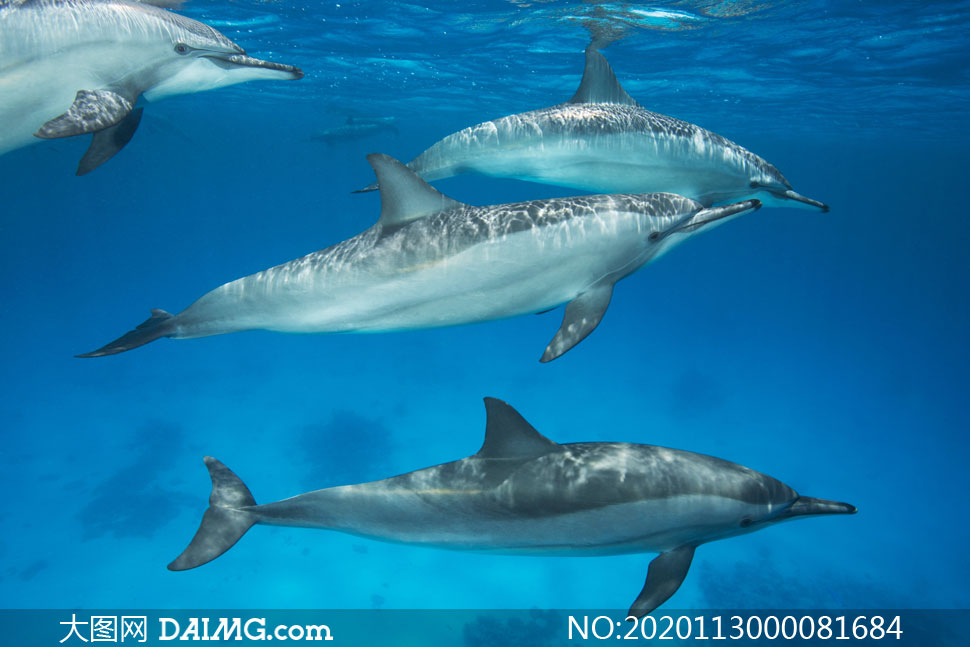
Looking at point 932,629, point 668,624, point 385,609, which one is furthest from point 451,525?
point 932,629

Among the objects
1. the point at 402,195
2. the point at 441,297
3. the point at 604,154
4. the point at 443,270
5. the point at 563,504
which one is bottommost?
the point at 563,504

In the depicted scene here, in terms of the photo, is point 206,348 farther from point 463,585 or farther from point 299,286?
point 299,286

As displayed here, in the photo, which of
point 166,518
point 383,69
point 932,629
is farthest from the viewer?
point 383,69

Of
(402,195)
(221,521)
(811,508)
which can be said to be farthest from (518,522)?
(402,195)

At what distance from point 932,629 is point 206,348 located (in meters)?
30.7

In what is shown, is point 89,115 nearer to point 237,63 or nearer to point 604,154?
point 237,63

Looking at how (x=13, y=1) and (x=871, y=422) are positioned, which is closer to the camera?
(x=13, y=1)

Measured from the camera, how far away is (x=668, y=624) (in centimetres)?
1205

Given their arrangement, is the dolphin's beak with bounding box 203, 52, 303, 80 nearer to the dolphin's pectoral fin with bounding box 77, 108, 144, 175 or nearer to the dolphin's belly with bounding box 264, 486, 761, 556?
the dolphin's pectoral fin with bounding box 77, 108, 144, 175

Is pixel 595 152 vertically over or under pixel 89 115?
over

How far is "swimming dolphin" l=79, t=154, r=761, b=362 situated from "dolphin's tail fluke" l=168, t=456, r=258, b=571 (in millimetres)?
1407

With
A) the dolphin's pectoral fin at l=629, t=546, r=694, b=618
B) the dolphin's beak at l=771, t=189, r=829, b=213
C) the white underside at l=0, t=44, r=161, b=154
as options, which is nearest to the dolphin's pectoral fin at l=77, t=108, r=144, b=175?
the white underside at l=0, t=44, r=161, b=154

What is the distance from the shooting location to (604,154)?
609 cm

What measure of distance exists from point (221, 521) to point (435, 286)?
278 centimetres
